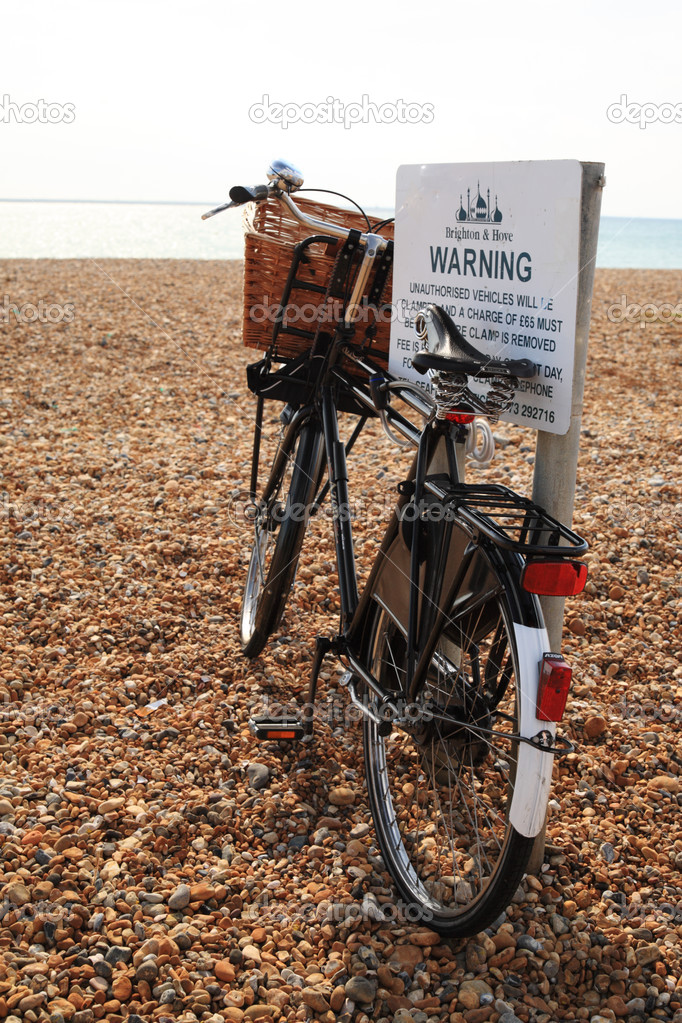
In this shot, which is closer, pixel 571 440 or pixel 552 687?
pixel 552 687

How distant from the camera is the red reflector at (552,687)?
6.12 feet

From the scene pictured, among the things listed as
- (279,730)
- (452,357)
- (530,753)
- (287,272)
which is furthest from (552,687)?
(287,272)

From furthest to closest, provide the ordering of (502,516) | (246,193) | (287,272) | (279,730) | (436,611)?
(287,272), (279,730), (246,193), (436,611), (502,516)

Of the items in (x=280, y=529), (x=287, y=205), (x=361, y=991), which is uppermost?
(x=287, y=205)

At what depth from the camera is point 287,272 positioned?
329 centimetres

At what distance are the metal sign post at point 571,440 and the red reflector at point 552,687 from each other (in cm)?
48

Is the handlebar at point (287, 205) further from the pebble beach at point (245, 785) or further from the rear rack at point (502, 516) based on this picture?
the pebble beach at point (245, 785)

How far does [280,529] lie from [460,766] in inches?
50.3

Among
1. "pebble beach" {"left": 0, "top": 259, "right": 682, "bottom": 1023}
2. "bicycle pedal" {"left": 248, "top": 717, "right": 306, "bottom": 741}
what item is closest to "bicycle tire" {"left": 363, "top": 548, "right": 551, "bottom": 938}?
"pebble beach" {"left": 0, "top": 259, "right": 682, "bottom": 1023}

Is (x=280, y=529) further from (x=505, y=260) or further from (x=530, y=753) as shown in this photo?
(x=530, y=753)

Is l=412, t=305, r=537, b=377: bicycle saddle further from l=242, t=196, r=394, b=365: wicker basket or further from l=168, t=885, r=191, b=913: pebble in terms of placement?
l=168, t=885, r=191, b=913: pebble

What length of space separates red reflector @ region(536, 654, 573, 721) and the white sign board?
0.63 metres

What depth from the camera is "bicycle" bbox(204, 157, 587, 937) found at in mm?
1934

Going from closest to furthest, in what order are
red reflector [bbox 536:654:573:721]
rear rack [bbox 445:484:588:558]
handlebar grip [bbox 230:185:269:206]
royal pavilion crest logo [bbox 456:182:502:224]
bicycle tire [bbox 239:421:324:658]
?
red reflector [bbox 536:654:573:721] < rear rack [bbox 445:484:588:558] < royal pavilion crest logo [bbox 456:182:502:224] < handlebar grip [bbox 230:185:269:206] < bicycle tire [bbox 239:421:324:658]
